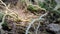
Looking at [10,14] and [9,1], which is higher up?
[9,1]

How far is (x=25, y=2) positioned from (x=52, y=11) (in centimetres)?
31

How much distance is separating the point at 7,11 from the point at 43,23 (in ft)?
1.24

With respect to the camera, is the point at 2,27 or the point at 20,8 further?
the point at 20,8

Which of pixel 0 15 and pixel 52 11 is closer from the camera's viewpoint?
pixel 0 15

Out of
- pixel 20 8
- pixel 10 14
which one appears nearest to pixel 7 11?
pixel 10 14

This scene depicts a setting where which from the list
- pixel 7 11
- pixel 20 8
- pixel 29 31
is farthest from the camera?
pixel 20 8

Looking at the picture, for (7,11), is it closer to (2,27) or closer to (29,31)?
(2,27)

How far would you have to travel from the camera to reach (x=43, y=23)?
170 cm

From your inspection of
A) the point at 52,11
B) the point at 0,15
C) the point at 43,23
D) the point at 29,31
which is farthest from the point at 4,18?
the point at 52,11

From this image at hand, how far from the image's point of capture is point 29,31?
162 cm

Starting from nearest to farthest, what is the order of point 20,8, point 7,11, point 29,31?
point 29,31 → point 7,11 → point 20,8

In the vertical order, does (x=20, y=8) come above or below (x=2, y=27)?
above

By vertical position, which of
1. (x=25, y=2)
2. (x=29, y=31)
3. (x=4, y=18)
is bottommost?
(x=29, y=31)

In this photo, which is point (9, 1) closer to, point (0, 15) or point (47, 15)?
point (0, 15)
